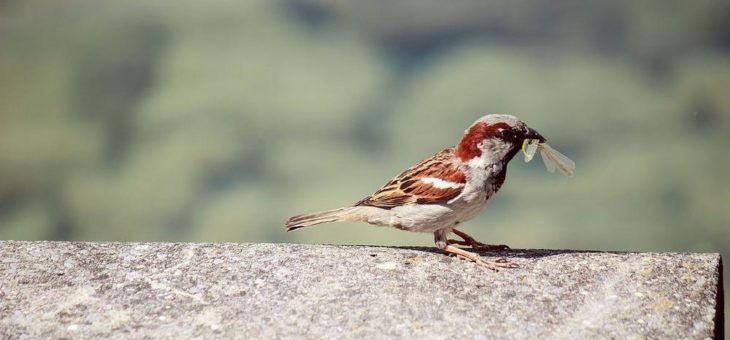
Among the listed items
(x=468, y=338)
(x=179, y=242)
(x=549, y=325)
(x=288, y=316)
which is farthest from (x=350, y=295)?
(x=179, y=242)

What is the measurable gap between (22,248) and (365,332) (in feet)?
9.40

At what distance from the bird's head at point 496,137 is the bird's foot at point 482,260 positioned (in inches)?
24.3

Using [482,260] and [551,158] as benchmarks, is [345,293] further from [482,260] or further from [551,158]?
[551,158]

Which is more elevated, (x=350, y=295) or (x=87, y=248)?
(x=87, y=248)

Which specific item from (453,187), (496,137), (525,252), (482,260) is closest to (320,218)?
(453,187)

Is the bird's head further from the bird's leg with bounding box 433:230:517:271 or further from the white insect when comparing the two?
the bird's leg with bounding box 433:230:517:271

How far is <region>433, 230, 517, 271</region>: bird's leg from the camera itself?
580 cm

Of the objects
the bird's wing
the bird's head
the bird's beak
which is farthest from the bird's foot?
the bird's beak

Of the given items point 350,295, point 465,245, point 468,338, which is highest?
point 465,245

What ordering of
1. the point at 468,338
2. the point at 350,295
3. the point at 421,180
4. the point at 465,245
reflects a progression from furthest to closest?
the point at 465,245
the point at 421,180
the point at 350,295
the point at 468,338

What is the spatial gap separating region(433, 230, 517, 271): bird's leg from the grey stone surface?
0.05 metres

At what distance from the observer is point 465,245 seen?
20.6 ft

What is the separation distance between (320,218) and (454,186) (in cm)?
101

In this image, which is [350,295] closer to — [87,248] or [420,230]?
[420,230]
